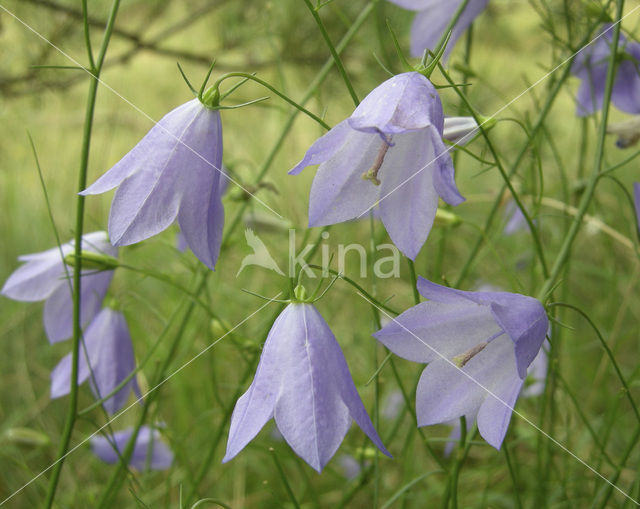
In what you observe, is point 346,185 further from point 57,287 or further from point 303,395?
point 57,287

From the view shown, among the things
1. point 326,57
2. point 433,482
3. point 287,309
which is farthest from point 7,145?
point 287,309

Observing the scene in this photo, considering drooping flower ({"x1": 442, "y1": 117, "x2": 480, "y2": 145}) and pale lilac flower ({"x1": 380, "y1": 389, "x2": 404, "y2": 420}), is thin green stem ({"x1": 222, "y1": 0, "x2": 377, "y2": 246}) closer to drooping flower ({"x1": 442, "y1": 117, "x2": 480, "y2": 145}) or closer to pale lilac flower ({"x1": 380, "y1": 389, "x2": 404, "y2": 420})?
drooping flower ({"x1": 442, "y1": 117, "x2": 480, "y2": 145})

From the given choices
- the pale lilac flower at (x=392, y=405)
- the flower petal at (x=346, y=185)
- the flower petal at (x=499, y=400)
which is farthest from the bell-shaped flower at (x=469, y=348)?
the pale lilac flower at (x=392, y=405)

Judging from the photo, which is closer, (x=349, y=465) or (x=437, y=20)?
(x=437, y=20)

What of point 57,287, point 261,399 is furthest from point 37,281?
point 261,399

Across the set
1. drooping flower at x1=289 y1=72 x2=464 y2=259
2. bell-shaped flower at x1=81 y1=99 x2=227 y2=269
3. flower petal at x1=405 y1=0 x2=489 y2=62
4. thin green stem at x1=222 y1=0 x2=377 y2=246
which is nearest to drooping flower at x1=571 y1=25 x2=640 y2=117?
flower petal at x1=405 y1=0 x2=489 y2=62

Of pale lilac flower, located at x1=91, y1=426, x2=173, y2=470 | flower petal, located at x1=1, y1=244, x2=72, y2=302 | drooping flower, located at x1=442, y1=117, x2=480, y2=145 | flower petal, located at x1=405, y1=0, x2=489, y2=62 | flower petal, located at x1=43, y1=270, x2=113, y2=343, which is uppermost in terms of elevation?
flower petal, located at x1=405, y1=0, x2=489, y2=62

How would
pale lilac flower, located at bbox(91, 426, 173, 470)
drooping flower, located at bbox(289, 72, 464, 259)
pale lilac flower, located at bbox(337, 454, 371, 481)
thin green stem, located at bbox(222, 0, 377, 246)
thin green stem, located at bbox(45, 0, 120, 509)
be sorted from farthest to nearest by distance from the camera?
pale lilac flower, located at bbox(337, 454, 371, 481)
pale lilac flower, located at bbox(91, 426, 173, 470)
thin green stem, located at bbox(222, 0, 377, 246)
thin green stem, located at bbox(45, 0, 120, 509)
drooping flower, located at bbox(289, 72, 464, 259)
